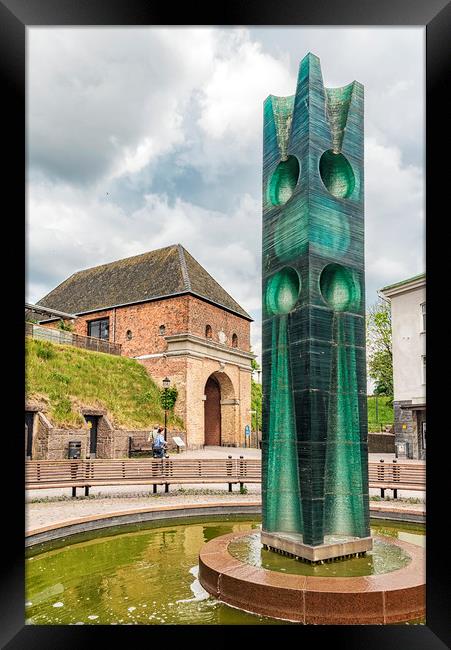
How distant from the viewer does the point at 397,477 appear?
1240cm

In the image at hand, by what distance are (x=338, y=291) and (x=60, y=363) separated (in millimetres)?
19612

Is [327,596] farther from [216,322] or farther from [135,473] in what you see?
[216,322]

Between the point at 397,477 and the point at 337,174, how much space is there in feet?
26.4

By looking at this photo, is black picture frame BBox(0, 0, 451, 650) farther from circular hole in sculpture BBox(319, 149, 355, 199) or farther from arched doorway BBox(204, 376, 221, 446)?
arched doorway BBox(204, 376, 221, 446)

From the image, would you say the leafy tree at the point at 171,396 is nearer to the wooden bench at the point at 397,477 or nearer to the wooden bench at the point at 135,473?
the wooden bench at the point at 135,473

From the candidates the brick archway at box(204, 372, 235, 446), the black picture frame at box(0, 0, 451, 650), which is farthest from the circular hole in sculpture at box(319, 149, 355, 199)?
the brick archway at box(204, 372, 235, 446)

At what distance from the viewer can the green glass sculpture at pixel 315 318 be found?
643cm

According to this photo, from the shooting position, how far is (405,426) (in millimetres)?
25297

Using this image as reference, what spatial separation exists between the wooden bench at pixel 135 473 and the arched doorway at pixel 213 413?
22.3 meters

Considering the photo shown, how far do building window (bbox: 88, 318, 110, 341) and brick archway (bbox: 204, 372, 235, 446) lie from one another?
750 cm

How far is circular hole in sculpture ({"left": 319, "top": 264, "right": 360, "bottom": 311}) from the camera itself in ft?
22.5

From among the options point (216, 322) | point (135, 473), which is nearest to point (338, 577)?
point (135, 473)
